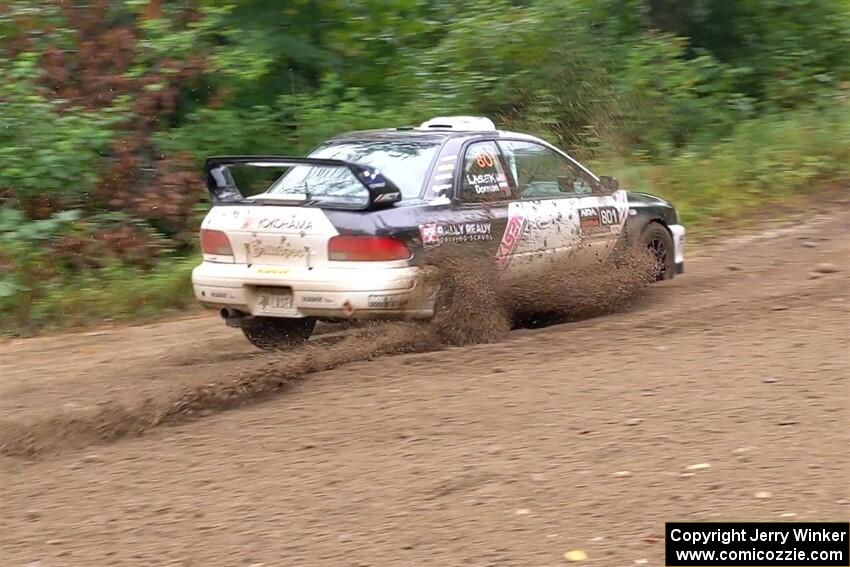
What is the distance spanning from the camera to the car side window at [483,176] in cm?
794

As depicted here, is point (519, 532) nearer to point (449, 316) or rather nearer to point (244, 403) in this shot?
point (244, 403)

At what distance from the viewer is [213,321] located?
980cm

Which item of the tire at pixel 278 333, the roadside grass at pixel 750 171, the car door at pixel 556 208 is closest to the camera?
the tire at pixel 278 333

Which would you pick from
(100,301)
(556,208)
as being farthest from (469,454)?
(100,301)

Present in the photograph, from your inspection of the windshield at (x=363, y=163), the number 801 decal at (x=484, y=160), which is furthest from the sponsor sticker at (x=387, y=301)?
the number 801 decal at (x=484, y=160)

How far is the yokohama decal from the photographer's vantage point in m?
7.97

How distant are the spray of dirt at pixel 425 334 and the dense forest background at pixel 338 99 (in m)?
3.63

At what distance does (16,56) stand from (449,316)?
24.8 feet

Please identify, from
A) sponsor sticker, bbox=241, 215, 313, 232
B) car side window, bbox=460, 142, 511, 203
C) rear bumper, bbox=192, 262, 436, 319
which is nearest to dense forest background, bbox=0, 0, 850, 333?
rear bumper, bbox=192, 262, 436, 319

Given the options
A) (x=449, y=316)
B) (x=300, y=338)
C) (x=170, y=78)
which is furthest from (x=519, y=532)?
(x=170, y=78)

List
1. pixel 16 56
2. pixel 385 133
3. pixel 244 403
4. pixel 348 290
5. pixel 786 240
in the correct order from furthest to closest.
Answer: pixel 16 56 < pixel 786 240 < pixel 385 133 < pixel 348 290 < pixel 244 403

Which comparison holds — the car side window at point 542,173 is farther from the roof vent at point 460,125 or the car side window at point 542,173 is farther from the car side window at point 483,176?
the roof vent at point 460,125

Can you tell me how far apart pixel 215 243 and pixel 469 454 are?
3031 millimetres

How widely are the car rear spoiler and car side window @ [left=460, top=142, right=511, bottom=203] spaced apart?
0.68 metres
